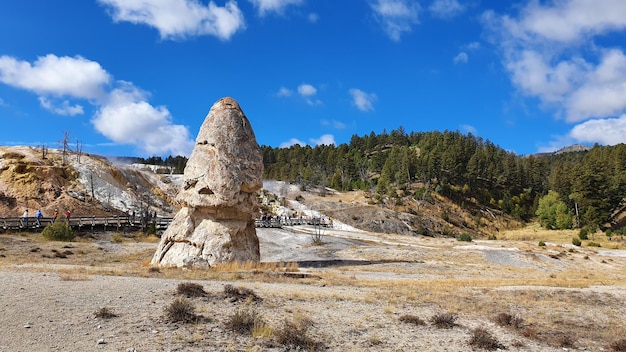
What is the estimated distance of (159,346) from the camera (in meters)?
9.16

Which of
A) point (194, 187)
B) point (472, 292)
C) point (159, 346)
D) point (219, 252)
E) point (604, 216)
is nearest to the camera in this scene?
point (159, 346)

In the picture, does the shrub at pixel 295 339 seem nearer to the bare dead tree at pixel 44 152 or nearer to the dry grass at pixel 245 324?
the dry grass at pixel 245 324

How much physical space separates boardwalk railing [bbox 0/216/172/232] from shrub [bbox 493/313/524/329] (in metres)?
38.7

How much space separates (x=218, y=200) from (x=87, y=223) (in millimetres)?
29068

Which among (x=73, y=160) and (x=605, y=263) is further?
(x=73, y=160)

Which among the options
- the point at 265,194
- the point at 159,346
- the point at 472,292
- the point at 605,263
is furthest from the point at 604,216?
the point at 159,346

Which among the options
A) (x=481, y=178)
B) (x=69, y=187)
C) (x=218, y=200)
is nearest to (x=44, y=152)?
(x=69, y=187)

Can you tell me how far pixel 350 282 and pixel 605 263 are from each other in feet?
97.9

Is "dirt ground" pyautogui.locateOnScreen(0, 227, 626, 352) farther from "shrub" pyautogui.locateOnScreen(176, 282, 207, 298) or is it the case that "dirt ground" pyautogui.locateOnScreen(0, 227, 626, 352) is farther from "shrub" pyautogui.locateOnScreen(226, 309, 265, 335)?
"shrub" pyautogui.locateOnScreen(176, 282, 207, 298)

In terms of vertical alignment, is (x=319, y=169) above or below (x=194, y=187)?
above

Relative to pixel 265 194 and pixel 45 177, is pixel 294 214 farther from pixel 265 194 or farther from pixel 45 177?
pixel 45 177

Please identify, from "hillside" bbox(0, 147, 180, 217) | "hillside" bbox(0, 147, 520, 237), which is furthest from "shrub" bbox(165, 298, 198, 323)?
"hillside" bbox(0, 147, 520, 237)

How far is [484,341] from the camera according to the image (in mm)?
11117

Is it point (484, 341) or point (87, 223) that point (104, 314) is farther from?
point (87, 223)
